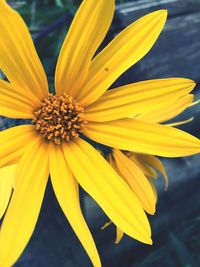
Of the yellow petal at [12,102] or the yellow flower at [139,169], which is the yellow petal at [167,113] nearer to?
the yellow flower at [139,169]

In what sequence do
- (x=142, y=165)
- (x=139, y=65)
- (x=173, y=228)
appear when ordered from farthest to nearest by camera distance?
(x=173, y=228) < (x=139, y=65) < (x=142, y=165)

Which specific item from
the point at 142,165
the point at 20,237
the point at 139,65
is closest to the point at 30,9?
the point at 139,65

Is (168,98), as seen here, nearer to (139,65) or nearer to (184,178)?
(139,65)

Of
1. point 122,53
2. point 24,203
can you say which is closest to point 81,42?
point 122,53

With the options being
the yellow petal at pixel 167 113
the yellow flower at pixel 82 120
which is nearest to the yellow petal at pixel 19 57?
the yellow flower at pixel 82 120

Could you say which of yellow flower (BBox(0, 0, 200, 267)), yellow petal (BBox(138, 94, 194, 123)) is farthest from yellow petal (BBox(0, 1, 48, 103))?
yellow petal (BBox(138, 94, 194, 123))

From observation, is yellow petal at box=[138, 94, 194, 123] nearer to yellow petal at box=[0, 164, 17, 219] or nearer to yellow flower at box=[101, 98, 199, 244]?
yellow flower at box=[101, 98, 199, 244]

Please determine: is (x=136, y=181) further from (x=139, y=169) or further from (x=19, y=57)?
(x=19, y=57)
